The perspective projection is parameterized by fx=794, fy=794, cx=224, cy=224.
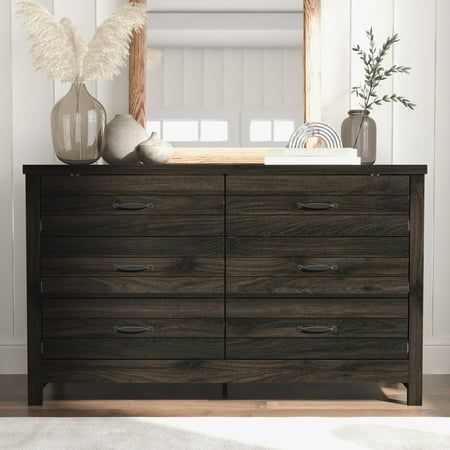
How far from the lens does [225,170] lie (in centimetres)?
262

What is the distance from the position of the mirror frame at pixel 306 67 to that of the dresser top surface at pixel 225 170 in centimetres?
56

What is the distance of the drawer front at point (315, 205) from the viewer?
2.63m

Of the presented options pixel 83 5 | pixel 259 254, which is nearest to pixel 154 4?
pixel 83 5

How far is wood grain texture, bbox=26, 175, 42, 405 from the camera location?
2.63 meters

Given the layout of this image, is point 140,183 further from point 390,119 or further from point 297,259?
point 390,119

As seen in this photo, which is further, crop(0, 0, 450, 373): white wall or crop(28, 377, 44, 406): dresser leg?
crop(0, 0, 450, 373): white wall

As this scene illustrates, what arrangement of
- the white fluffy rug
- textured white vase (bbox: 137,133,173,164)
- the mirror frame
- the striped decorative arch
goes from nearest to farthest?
the white fluffy rug < textured white vase (bbox: 137,133,173,164) < the striped decorative arch < the mirror frame

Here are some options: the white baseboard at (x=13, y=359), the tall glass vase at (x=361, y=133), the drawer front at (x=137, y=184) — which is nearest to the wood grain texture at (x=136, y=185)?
the drawer front at (x=137, y=184)

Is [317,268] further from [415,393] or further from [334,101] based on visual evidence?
[334,101]

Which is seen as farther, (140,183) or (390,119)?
(390,119)

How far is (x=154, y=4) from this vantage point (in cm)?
314

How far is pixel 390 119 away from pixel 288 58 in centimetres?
47

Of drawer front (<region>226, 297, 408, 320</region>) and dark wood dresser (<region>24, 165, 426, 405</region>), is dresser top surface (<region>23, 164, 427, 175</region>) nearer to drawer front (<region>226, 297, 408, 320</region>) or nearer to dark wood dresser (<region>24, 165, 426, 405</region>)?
dark wood dresser (<region>24, 165, 426, 405</region>)

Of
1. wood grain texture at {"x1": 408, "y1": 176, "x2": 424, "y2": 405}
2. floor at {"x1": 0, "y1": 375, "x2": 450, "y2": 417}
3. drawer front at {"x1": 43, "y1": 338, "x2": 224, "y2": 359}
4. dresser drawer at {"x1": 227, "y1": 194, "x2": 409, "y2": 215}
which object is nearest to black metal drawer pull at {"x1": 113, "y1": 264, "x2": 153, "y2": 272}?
drawer front at {"x1": 43, "y1": 338, "x2": 224, "y2": 359}
